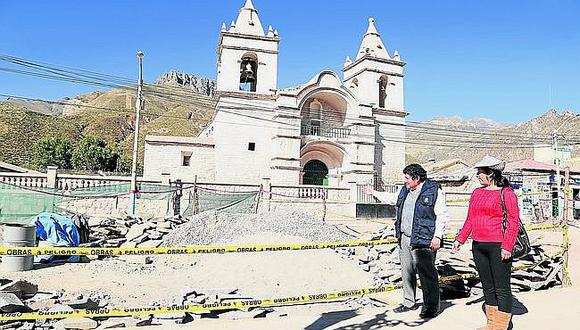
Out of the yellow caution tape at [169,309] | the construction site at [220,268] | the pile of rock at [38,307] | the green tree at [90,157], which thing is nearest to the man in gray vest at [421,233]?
the construction site at [220,268]

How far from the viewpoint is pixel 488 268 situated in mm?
4828

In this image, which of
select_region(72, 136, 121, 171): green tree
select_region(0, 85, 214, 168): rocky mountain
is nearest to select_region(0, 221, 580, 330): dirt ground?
select_region(0, 85, 214, 168): rocky mountain

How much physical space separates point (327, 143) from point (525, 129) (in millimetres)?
82849

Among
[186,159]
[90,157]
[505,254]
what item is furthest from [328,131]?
[90,157]

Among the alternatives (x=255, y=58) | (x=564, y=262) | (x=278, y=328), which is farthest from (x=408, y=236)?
(x=255, y=58)

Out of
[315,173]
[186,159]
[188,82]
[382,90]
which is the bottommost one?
[315,173]

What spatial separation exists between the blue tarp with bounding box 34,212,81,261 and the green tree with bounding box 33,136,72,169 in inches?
1653

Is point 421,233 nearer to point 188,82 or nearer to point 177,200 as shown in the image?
point 177,200

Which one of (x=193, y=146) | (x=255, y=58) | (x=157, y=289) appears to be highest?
(x=255, y=58)

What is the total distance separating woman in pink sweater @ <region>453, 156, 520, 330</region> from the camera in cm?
471

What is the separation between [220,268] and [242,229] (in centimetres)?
411

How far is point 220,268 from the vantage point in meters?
11.7

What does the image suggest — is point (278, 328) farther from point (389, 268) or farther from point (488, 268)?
point (389, 268)

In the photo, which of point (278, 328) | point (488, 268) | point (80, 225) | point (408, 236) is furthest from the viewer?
point (80, 225)
